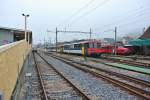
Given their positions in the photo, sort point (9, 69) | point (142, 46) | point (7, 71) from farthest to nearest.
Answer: point (142, 46) < point (9, 69) < point (7, 71)

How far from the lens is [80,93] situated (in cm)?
935

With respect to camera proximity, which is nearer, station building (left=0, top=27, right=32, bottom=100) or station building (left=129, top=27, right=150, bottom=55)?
station building (left=0, top=27, right=32, bottom=100)

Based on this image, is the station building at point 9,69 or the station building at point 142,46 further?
the station building at point 142,46

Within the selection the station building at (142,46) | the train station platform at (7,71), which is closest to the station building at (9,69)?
the train station platform at (7,71)

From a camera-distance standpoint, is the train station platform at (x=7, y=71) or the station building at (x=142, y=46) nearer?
the train station platform at (x=7, y=71)

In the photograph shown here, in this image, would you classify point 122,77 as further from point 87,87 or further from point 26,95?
point 26,95

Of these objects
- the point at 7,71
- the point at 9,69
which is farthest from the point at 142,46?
the point at 7,71

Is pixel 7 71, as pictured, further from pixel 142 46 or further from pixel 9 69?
pixel 142 46

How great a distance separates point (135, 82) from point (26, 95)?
5.74 metres

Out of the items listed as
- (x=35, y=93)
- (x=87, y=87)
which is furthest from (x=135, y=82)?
(x=35, y=93)

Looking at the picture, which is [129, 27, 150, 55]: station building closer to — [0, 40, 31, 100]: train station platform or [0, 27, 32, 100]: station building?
[0, 27, 32, 100]: station building

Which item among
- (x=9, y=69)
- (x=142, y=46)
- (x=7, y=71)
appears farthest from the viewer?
(x=142, y=46)

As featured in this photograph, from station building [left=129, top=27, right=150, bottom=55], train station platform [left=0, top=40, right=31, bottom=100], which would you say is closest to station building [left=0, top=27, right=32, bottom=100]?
train station platform [left=0, top=40, right=31, bottom=100]

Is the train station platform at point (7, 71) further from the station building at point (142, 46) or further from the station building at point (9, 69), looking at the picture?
the station building at point (142, 46)
